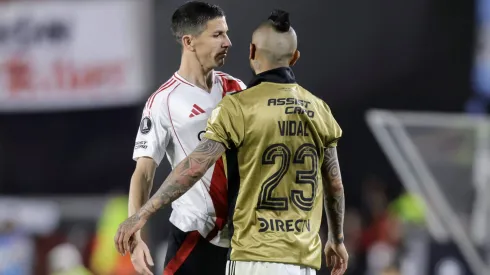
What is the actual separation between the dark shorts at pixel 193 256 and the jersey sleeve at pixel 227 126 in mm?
726

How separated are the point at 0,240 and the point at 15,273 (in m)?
0.59

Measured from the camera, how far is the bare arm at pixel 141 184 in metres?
4.77

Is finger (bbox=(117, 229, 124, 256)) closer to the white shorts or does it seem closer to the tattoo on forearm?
the tattoo on forearm

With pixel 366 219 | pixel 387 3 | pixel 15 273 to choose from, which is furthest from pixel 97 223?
pixel 387 3

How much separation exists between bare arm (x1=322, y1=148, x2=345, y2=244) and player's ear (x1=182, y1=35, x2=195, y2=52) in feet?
2.86

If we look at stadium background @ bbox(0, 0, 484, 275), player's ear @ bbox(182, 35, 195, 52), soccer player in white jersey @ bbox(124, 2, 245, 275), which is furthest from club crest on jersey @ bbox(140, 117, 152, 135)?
stadium background @ bbox(0, 0, 484, 275)

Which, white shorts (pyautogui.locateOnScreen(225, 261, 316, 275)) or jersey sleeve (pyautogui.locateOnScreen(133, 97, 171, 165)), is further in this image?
jersey sleeve (pyautogui.locateOnScreen(133, 97, 171, 165))

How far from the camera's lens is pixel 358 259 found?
1240 cm

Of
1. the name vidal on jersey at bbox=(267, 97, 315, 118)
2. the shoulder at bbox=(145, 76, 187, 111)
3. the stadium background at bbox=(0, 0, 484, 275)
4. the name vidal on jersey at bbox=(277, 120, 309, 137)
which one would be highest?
the name vidal on jersey at bbox=(267, 97, 315, 118)

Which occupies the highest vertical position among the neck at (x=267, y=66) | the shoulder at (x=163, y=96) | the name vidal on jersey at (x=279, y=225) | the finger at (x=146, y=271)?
the neck at (x=267, y=66)

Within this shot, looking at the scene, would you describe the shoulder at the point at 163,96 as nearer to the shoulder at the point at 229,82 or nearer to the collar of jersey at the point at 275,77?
the shoulder at the point at 229,82

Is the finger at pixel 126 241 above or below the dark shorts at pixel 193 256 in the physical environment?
above

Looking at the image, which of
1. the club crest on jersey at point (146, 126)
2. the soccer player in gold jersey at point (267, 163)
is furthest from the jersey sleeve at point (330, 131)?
the club crest on jersey at point (146, 126)

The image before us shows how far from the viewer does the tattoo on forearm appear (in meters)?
4.30
